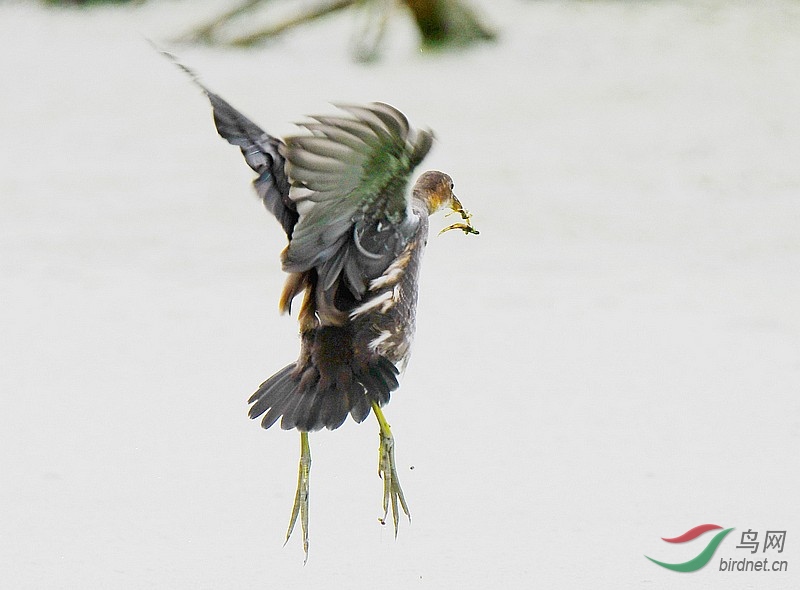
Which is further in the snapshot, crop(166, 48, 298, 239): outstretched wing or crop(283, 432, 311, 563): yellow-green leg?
crop(283, 432, 311, 563): yellow-green leg

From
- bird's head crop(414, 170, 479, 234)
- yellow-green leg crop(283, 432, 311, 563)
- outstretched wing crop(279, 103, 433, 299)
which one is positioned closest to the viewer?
outstretched wing crop(279, 103, 433, 299)

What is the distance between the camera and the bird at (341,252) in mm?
2973

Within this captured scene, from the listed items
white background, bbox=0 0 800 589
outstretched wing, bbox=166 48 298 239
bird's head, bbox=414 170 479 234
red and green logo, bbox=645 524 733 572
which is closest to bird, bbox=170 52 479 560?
outstretched wing, bbox=166 48 298 239

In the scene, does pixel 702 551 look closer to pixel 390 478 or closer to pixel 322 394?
pixel 390 478

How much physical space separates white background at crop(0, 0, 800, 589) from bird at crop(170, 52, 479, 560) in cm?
49

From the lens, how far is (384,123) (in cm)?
292

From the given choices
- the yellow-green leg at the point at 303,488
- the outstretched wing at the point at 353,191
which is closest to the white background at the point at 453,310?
the yellow-green leg at the point at 303,488

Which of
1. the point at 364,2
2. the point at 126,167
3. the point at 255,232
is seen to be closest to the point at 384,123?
the point at 255,232

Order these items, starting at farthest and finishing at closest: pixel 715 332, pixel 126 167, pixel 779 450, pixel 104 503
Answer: pixel 126 167, pixel 715 332, pixel 779 450, pixel 104 503

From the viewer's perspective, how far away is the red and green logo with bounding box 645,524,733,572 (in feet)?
11.7

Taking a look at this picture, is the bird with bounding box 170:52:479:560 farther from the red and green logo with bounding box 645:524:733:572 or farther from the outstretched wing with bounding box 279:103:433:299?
the red and green logo with bounding box 645:524:733:572

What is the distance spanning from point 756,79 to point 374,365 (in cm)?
691

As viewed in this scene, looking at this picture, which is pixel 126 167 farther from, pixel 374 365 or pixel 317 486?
pixel 374 365

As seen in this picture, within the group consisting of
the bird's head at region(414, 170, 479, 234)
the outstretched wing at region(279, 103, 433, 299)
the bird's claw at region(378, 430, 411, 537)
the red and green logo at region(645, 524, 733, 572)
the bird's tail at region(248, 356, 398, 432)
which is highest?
the outstretched wing at region(279, 103, 433, 299)
